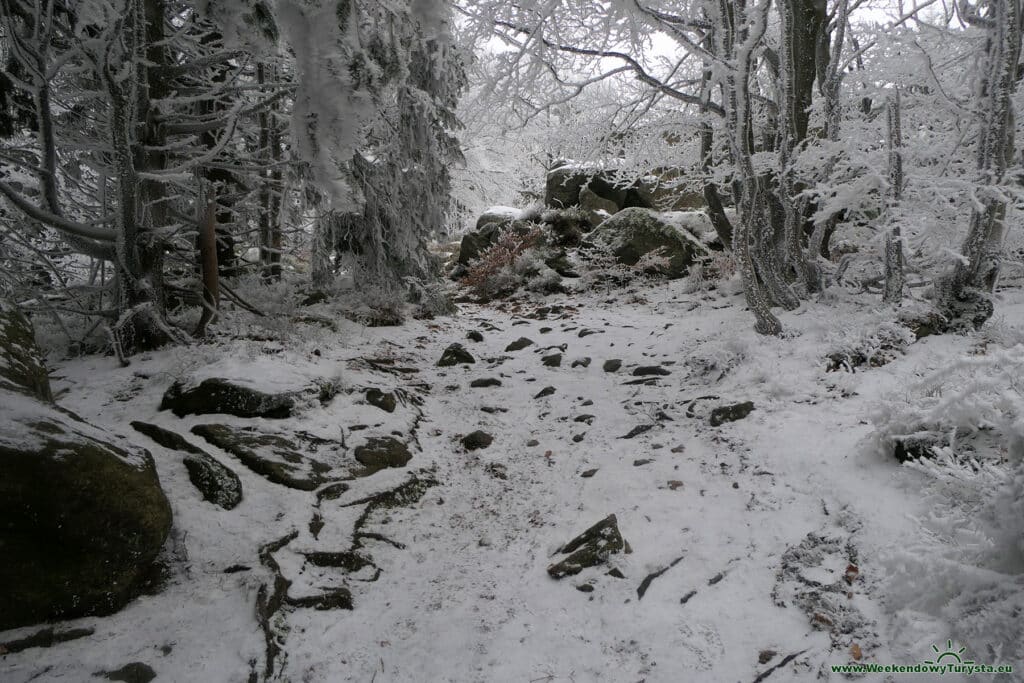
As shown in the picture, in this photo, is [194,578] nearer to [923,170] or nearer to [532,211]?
[923,170]

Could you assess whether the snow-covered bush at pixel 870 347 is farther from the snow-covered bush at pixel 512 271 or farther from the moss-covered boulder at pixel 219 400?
the snow-covered bush at pixel 512 271

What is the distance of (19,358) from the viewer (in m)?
3.22

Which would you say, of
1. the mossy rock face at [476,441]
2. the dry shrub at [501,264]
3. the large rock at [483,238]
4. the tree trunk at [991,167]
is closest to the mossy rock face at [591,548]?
the mossy rock face at [476,441]

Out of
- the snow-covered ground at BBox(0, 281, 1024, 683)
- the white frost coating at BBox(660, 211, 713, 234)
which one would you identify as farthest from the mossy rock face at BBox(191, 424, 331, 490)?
the white frost coating at BBox(660, 211, 713, 234)

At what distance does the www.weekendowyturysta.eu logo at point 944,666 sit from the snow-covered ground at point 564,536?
4 centimetres

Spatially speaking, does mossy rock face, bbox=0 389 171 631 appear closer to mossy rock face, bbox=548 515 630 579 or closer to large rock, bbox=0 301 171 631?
large rock, bbox=0 301 171 631

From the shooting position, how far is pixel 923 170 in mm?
6254

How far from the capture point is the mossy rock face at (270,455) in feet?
13.3

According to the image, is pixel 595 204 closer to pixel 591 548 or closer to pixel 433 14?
pixel 433 14

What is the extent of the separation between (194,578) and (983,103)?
8.20 meters

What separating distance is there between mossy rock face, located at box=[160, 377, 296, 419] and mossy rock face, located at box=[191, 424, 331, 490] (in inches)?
9.3

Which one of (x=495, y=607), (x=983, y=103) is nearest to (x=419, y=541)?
(x=495, y=607)

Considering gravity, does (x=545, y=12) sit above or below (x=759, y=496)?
above

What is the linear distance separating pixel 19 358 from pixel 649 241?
38.6 feet
